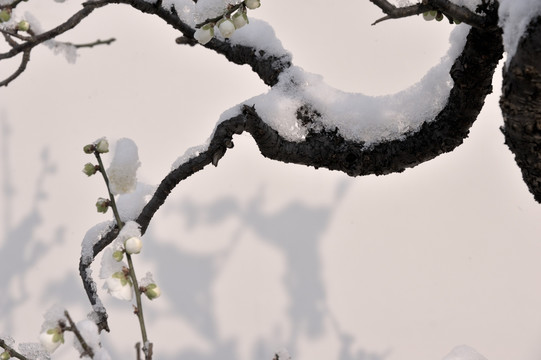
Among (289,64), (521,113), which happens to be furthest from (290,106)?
(521,113)

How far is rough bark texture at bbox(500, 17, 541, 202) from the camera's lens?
0.54 meters

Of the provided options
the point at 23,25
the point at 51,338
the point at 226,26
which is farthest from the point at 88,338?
the point at 23,25

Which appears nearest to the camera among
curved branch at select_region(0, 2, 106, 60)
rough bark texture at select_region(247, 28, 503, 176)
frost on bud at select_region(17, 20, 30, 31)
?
rough bark texture at select_region(247, 28, 503, 176)

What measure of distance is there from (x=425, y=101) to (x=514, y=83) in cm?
27

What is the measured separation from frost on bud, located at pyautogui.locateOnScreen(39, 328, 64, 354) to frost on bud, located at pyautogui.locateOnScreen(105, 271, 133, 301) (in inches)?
2.4

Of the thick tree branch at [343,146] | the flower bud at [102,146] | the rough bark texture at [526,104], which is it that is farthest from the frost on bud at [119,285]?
the rough bark texture at [526,104]

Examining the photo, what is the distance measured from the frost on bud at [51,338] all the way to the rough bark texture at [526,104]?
539mm

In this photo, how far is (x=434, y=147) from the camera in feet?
2.75

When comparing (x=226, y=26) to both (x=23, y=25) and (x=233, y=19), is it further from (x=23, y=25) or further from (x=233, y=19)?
(x=23, y=25)

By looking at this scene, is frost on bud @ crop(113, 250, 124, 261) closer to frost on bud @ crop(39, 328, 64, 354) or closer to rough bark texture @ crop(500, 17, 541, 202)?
frost on bud @ crop(39, 328, 64, 354)

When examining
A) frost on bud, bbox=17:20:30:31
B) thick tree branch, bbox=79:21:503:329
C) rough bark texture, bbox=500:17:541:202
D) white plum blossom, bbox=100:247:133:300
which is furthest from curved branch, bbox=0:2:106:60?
rough bark texture, bbox=500:17:541:202

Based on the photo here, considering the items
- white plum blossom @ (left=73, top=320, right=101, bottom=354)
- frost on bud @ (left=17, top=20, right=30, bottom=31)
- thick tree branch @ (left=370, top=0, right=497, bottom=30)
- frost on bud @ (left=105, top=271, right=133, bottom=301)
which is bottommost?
white plum blossom @ (left=73, top=320, right=101, bottom=354)

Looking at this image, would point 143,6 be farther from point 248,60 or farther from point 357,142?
point 357,142

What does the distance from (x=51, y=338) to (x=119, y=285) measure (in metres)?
0.08
